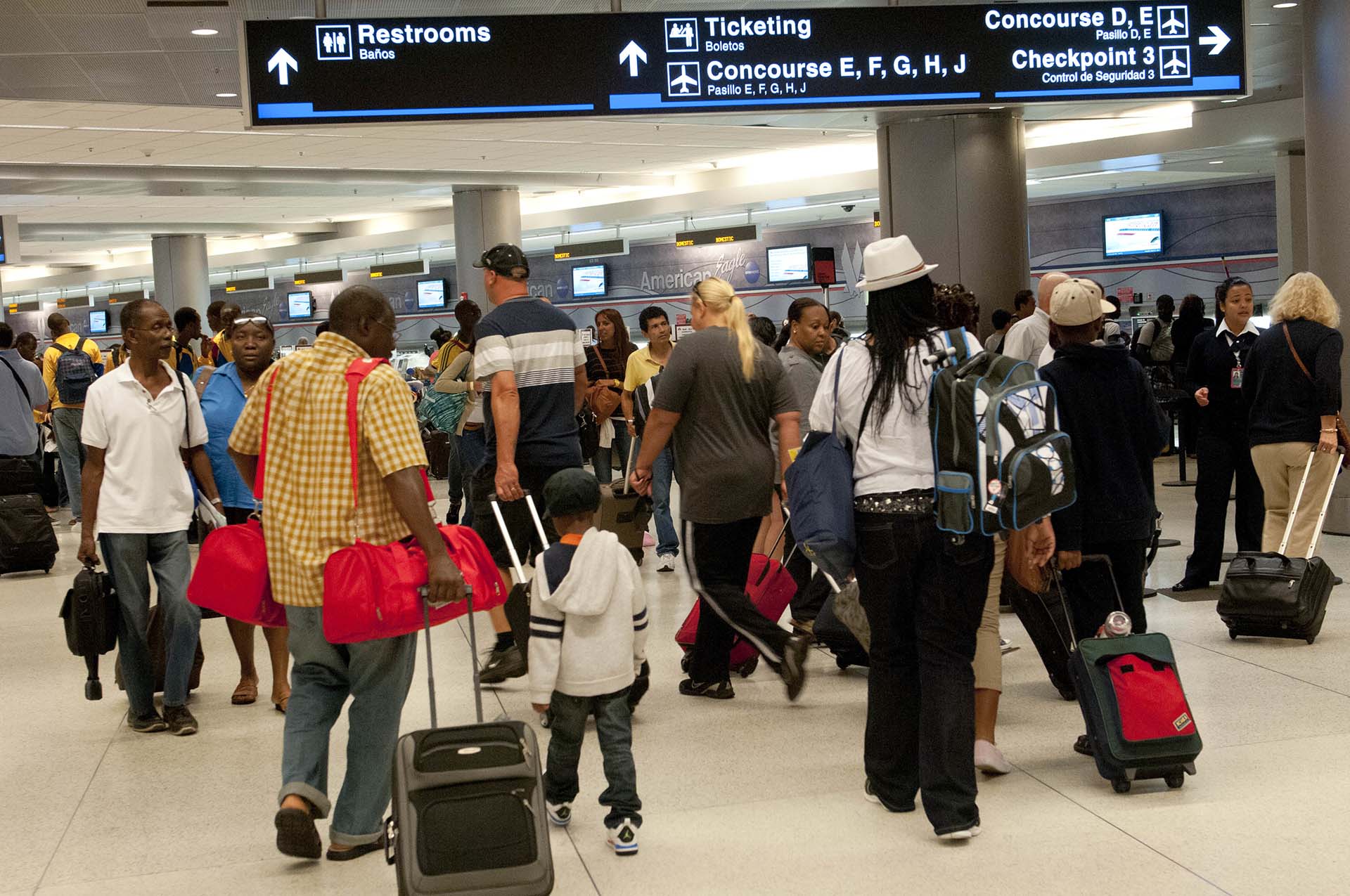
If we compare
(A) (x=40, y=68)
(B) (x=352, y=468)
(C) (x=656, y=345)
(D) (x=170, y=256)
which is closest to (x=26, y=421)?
(A) (x=40, y=68)

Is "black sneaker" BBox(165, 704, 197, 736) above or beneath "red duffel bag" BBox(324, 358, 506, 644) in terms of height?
beneath

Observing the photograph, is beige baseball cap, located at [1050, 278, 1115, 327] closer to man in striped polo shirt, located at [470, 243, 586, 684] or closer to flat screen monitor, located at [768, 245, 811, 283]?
man in striped polo shirt, located at [470, 243, 586, 684]

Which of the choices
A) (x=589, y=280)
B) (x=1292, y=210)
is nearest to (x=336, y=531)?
(x=1292, y=210)

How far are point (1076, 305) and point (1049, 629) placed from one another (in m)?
1.25

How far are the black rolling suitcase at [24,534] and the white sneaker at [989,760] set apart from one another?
7657mm

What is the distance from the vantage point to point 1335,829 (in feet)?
11.8

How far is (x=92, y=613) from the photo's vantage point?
4992 mm

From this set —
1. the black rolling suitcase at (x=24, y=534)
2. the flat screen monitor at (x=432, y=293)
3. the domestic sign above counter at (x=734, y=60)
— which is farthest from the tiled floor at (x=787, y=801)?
the flat screen monitor at (x=432, y=293)

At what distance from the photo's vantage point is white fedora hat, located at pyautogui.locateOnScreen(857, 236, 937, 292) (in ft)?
12.1

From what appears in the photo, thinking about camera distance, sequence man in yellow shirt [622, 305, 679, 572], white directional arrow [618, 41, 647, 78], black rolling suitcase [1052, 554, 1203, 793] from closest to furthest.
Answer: black rolling suitcase [1052, 554, 1203, 793] < white directional arrow [618, 41, 647, 78] < man in yellow shirt [622, 305, 679, 572]

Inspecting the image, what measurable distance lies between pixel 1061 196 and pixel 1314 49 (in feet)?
43.5

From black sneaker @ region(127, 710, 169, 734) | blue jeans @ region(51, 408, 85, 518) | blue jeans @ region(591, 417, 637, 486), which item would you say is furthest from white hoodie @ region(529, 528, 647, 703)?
blue jeans @ region(51, 408, 85, 518)

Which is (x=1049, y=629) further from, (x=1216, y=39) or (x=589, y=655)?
(x=1216, y=39)

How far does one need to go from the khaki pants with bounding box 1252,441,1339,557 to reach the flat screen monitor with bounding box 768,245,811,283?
17.9m
